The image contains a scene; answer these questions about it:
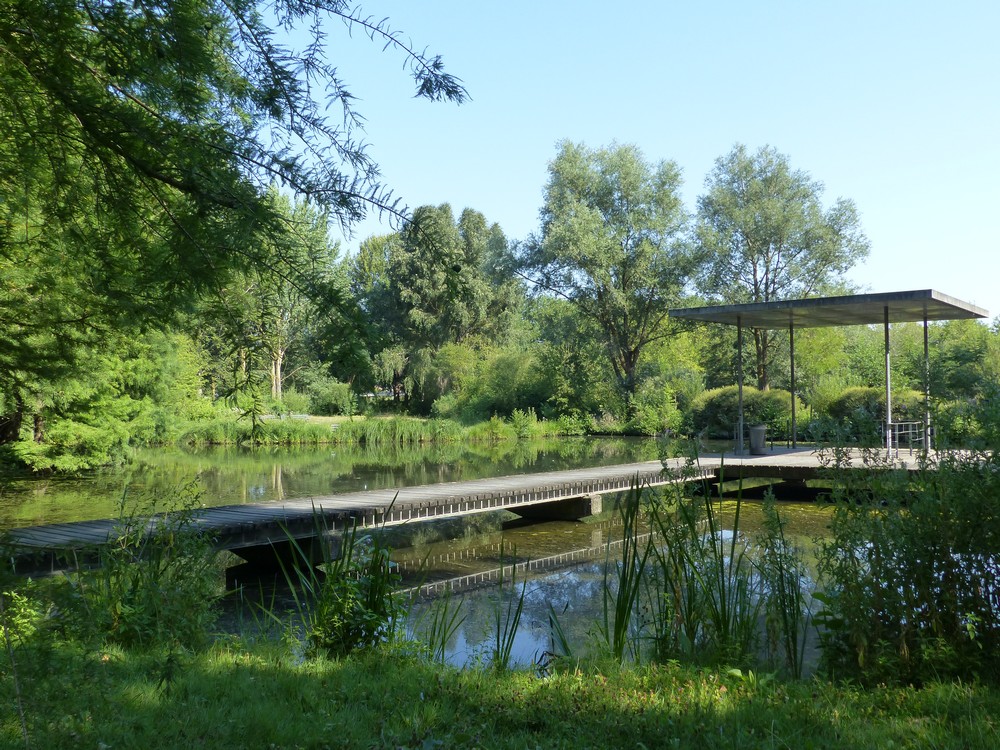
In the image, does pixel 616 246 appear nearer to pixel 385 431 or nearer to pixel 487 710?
pixel 385 431

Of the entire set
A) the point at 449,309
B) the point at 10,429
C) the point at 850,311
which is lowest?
the point at 10,429

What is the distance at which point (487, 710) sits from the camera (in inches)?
129

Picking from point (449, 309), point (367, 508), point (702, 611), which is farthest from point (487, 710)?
point (449, 309)

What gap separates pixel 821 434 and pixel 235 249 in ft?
9.89

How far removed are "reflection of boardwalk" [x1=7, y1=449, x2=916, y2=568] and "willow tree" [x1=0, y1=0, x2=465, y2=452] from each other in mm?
2730

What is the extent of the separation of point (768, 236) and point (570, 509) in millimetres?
19027

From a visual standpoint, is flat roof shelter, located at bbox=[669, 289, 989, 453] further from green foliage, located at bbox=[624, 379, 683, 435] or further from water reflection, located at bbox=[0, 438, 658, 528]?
green foliage, located at bbox=[624, 379, 683, 435]

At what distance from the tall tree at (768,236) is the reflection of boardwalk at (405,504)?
47.6 feet

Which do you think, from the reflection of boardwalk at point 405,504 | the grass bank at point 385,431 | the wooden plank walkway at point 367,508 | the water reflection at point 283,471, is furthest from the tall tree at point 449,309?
the wooden plank walkway at point 367,508

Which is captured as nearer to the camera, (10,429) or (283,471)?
(10,429)

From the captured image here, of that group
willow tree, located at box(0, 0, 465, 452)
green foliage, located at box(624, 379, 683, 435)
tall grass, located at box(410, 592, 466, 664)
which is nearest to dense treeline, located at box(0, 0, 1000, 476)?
willow tree, located at box(0, 0, 465, 452)

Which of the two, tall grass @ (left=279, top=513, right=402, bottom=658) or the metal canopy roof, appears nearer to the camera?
tall grass @ (left=279, top=513, right=402, bottom=658)

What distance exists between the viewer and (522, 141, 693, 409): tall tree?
95.6 feet

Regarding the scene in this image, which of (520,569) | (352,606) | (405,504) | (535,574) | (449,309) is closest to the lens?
(352,606)
